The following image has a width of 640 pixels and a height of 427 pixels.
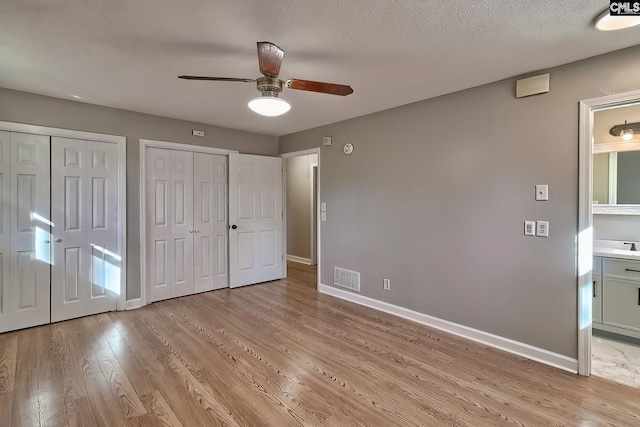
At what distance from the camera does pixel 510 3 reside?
5.40 ft

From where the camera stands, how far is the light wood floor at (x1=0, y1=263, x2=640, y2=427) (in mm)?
1839

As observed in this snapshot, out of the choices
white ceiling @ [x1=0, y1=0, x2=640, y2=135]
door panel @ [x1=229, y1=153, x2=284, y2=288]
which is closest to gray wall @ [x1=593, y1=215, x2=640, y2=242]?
white ceiling @ [x1=0, y1=0, x2=640, y2=135]

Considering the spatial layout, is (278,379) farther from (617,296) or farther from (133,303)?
(617,296)

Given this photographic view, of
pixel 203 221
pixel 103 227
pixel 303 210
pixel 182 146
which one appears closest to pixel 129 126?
pixel 182 146

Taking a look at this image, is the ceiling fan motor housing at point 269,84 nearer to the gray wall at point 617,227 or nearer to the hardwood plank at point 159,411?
the hardwood plank at point 159,411

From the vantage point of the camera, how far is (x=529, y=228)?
100 inches

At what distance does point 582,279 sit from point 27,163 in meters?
5.17

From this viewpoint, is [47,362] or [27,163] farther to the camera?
[27,163]

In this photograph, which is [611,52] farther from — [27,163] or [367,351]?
[27,163]

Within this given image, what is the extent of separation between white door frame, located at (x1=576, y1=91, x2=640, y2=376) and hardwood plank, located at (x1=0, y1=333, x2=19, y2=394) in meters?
4.19

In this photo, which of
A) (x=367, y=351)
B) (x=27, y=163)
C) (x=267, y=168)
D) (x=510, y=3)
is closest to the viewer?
(x=510, y=3)

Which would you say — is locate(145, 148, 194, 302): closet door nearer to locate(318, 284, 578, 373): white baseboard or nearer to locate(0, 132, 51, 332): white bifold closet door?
locate(0, 132, 51, 332): white bifold closet door

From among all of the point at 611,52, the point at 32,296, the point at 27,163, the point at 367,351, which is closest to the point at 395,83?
the point at 611,52

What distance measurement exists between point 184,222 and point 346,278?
2.37 meters
